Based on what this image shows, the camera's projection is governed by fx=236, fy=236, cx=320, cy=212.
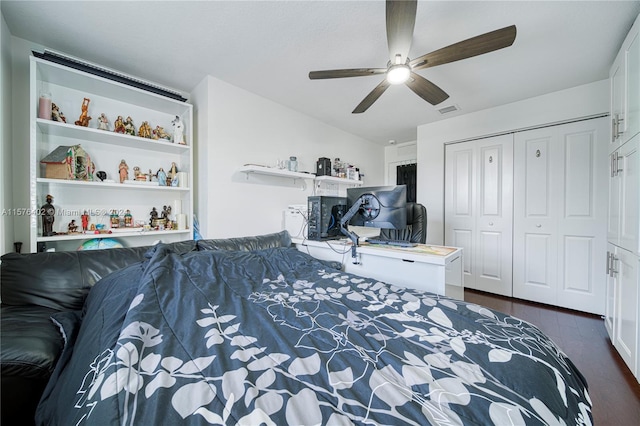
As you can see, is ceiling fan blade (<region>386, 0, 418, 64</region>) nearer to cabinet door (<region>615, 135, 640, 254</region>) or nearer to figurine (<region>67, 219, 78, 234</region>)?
cabinet door (<region>615, 135, 640, 254</region>)

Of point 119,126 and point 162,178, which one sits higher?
point 119,126

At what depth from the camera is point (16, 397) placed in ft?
3.07

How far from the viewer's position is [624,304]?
1.73 meters

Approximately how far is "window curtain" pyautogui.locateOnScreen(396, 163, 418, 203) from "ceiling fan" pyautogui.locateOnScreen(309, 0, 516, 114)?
2.49m

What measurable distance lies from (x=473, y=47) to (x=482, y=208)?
243cm

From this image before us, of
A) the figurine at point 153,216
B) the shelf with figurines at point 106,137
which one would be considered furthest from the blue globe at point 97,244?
the shelf with figurines at point 106,137

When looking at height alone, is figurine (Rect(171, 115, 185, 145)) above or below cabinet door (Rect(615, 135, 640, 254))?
above

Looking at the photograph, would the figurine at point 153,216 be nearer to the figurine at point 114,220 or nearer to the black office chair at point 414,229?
the figurine at point 114,220

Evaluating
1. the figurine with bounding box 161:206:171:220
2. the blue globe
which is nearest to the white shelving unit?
the figurine with bounding box 161:206:171:220

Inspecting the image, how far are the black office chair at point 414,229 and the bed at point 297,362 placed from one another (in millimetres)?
1408

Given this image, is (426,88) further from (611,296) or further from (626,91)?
(611,296)

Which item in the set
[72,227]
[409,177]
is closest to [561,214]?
[409,177]

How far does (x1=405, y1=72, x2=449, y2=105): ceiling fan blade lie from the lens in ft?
6.08

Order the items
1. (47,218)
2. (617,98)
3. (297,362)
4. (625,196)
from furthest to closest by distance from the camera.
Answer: (617,98) < (47,218) < (625,196) < (297,362)
